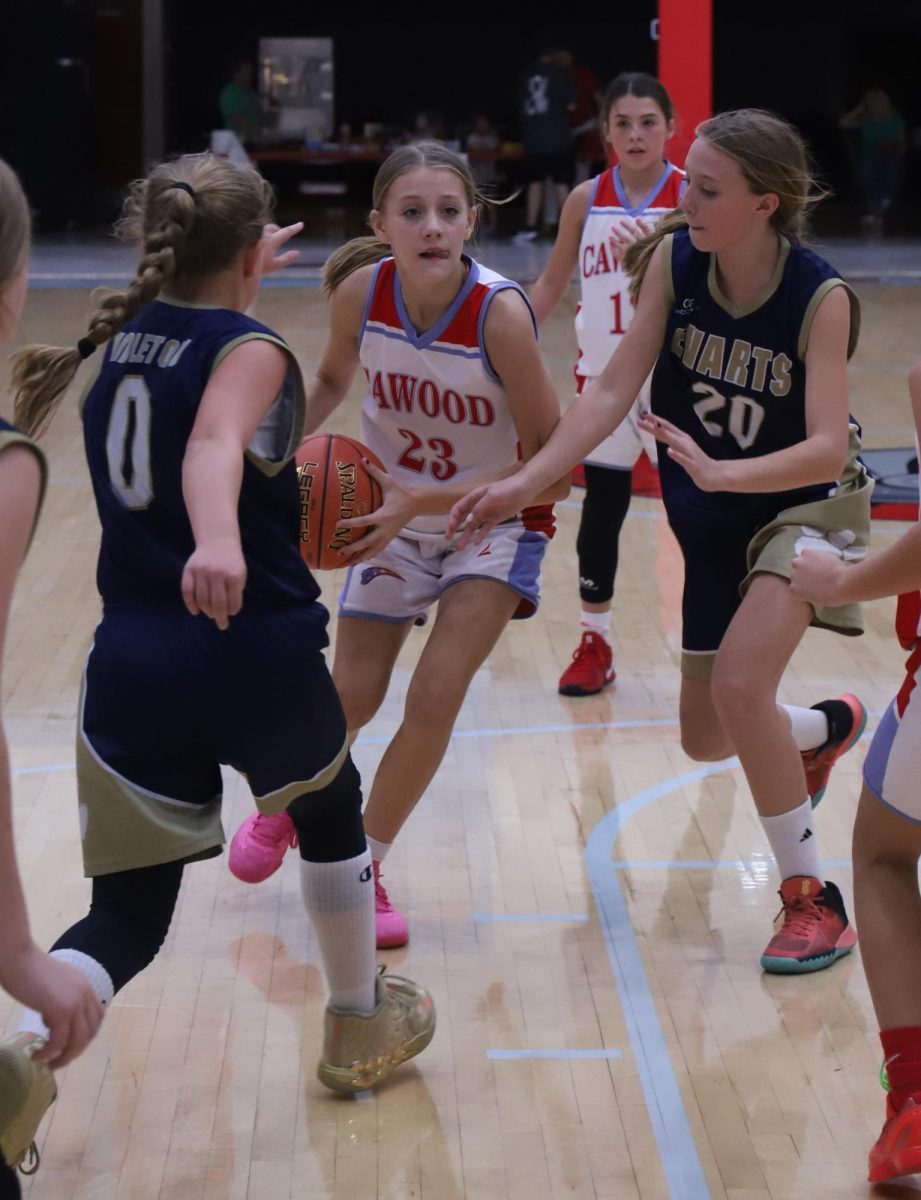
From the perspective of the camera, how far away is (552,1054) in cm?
304

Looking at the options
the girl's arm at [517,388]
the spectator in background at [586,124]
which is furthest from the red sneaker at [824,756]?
the spectator in background at [586,124]

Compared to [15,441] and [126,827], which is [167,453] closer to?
[126,827]

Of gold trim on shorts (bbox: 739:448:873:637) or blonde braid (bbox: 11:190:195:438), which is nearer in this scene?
blonde braid (bbox: 11:190:195:438)

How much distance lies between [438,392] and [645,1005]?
128 cm

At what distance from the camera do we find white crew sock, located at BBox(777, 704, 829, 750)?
3.80 meters

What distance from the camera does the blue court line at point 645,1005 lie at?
105 inches

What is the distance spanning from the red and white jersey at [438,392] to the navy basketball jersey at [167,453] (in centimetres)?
97

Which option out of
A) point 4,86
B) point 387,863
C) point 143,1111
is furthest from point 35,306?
point 143,1111

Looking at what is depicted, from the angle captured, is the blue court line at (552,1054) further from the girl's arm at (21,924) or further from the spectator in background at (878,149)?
the spectator in background at (878,149)

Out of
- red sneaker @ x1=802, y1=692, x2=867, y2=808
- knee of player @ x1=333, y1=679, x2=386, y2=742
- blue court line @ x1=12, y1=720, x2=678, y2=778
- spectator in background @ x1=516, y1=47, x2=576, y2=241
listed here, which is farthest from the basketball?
spectator in background @ x1=516, y1=47, x2=576, y2=241

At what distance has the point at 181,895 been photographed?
12.3ft

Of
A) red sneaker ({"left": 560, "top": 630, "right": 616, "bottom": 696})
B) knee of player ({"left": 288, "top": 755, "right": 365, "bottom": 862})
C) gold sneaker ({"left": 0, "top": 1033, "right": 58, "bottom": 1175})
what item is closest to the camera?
gold sneaker ({"left": 0, "top": 1033, "right": 58, "bottom": 1175})

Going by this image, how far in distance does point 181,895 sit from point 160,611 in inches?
56.1

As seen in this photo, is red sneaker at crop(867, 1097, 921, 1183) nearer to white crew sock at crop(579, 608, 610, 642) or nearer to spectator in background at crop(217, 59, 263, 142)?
white crew sock at crop(579, 608, 610, 642)
